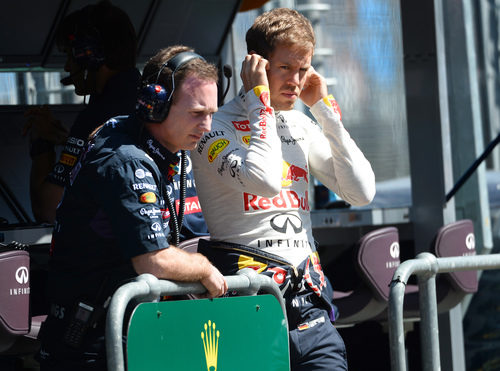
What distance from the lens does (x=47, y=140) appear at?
5.00 meters

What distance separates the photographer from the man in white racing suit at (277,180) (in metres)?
3.07

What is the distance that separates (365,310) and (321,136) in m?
1.92

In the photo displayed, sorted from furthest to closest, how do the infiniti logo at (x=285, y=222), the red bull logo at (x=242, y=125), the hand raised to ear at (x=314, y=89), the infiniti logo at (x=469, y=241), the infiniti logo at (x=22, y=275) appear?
the infiniti logo at (x=469, y=241) < the infiniti logo at (x=22, y=275) < the hand raised to ear at (x=314, y=89) < the red bull logo at (x=242, y=125) < the infiniti logo at (x=285, y=222)

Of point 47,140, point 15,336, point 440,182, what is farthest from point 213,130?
point 440,182

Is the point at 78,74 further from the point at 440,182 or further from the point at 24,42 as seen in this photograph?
the point at 440,182

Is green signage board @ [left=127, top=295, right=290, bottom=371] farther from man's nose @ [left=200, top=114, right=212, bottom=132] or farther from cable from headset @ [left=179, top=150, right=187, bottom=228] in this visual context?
man's nose @ [left=200, top=114, right=212, bottom=132]

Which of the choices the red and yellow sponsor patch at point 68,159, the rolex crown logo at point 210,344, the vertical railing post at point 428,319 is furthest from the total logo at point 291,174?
the red and yellow sponsor patch at point 68,159

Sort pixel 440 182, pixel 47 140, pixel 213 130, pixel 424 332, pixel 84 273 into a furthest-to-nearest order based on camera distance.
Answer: pixel 440 182 < pixel 47 140 < pixel 424 332 < pixel 213 130 < pixel 84 273

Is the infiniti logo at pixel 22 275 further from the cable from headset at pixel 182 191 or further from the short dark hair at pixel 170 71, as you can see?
the short dark hair at pixel 170 71

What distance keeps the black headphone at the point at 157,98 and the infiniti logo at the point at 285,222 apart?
0.54 meters

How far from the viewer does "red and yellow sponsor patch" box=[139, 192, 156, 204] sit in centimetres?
263

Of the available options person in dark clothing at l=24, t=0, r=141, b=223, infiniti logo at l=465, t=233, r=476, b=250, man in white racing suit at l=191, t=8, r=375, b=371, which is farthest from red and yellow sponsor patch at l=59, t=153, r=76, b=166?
infiniti logo at l=465, t=233, r=476, b=250

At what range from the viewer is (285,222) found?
3131 mm

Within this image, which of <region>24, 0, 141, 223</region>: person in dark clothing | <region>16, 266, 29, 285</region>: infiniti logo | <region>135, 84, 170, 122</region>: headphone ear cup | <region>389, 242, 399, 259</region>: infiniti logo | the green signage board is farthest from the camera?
<region>389, 242, 399, 259</region>: infiniti logo
